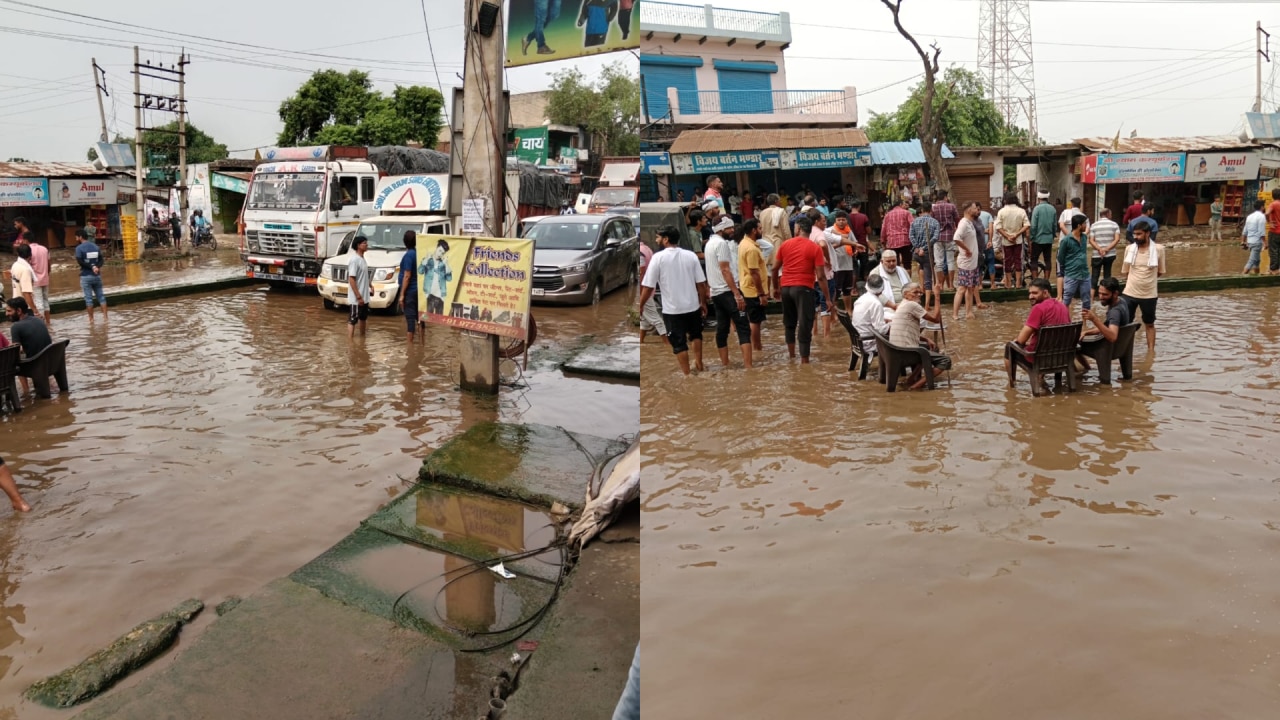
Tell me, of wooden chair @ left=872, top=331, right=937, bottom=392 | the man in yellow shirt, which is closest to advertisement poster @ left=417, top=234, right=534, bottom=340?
the man in yellow shirt

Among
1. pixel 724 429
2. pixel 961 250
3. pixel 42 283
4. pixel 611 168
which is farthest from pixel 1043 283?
pixel 611 168

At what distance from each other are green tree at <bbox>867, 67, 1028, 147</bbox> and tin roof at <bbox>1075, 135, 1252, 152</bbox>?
405 inches

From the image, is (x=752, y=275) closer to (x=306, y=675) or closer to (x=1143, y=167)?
(x=306, y=675)

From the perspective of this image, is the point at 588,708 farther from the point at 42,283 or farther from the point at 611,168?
the point at 611,168

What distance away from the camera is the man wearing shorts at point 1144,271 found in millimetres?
9344

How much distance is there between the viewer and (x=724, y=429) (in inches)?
295

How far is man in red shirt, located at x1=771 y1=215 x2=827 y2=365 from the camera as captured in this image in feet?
31.2

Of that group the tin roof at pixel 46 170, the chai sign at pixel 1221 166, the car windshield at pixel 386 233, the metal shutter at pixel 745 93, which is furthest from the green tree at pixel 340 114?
the chai sign at pixel 1221 166

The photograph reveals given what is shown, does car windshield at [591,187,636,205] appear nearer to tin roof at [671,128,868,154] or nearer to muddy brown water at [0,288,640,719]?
tin roof at [671,128,868,154]

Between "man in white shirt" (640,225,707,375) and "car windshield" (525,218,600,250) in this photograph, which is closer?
"man in white shirt" (640,225,707,375)

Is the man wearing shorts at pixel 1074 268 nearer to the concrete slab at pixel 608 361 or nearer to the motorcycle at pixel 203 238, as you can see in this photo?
the concrete slab at pixel 608 361

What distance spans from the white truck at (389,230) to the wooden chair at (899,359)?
8249 millimetres

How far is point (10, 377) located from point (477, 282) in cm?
475

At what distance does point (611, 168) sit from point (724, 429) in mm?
19788
